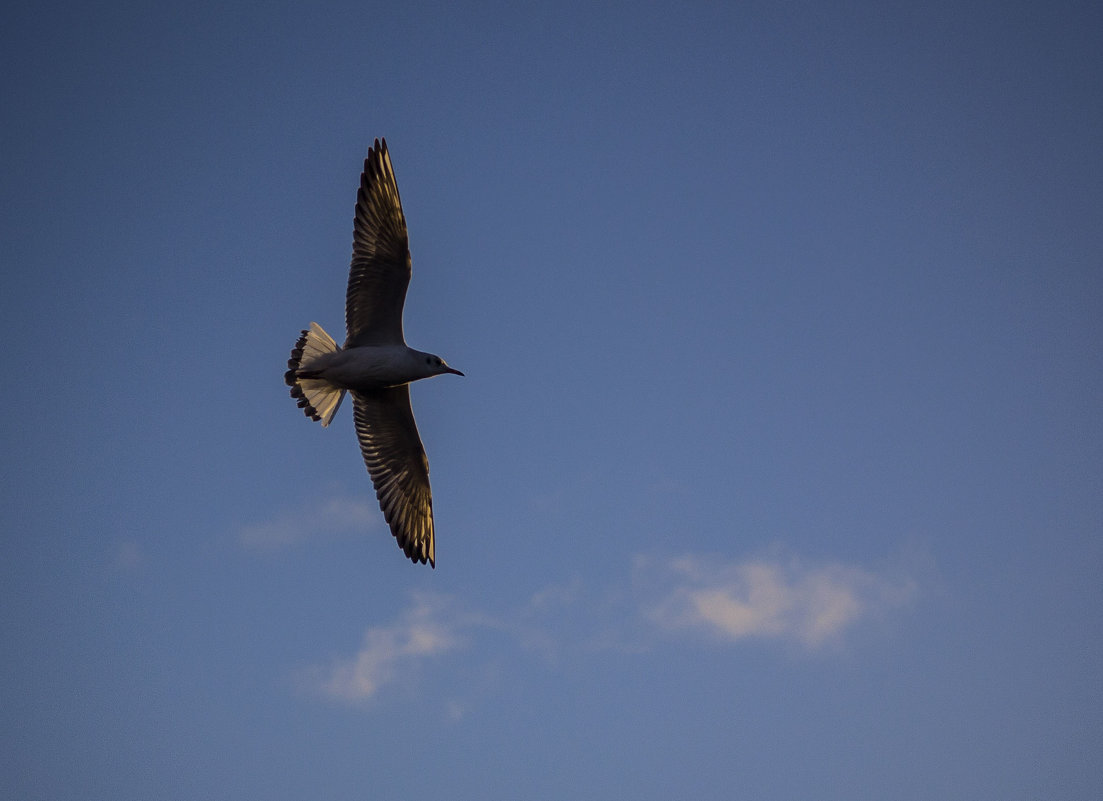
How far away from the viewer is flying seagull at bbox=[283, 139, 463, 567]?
15961mm

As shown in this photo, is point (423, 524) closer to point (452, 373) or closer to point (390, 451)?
point (390, 451)

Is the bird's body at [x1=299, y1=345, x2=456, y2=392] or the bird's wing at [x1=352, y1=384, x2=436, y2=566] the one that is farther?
the bird's wing at [x1=352, y1=384, x2=436, y2=566]

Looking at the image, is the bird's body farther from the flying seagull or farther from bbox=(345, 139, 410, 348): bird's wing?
bbox=(345, 139, 410, 348): bird's wing

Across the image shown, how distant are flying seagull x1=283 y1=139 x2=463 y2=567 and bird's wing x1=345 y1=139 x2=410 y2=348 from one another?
0.05 ft

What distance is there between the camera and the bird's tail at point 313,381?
1655cm

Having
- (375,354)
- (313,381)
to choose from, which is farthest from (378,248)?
(313,381)

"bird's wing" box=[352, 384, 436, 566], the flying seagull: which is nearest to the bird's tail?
the flying seagull

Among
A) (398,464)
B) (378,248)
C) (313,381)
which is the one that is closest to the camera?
(378,248)

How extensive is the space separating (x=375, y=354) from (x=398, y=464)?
7.61ft

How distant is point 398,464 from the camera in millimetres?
17641

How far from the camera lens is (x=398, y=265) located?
15.9 m

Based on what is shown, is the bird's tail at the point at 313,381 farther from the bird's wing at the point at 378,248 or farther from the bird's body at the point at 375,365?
the bird's wing at the point at 378,248

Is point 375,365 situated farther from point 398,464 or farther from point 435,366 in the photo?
point 398,464

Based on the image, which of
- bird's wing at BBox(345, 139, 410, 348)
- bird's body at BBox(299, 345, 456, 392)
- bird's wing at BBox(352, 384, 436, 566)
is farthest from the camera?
bird's wing at BBox(352, 384, 436, 566)
